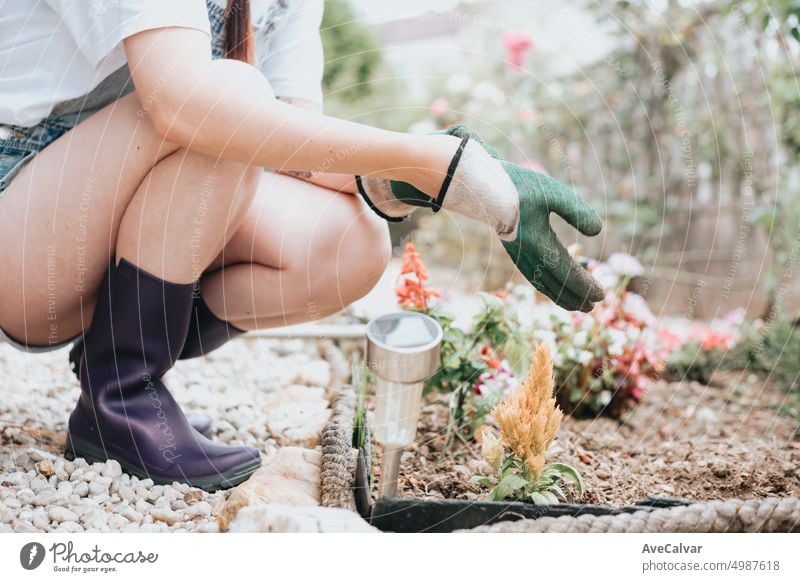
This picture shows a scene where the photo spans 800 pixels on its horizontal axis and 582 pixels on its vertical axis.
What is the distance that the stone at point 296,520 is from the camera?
95cm

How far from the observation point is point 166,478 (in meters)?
1.15

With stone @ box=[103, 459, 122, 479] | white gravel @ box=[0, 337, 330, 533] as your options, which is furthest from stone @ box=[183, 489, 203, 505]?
stone @ box=[103, 459, 122, 479]

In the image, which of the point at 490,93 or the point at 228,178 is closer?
the point at 228,178

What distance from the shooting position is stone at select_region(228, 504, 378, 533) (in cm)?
95

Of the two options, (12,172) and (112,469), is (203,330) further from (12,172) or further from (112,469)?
(12,172)

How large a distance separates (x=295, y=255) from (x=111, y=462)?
1.36ft

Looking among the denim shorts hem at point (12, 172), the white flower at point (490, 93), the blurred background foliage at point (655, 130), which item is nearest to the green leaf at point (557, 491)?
the denim shorts hem at point (12, 172)

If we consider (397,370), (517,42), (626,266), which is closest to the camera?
(397,370)

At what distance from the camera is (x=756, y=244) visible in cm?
261

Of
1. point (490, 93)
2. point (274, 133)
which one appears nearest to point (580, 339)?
point (274, 133)

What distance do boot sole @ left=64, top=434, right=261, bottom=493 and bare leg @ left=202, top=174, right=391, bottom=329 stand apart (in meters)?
0.26

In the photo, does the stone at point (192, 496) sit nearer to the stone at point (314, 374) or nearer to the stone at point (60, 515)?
the stone at point (60, 515)

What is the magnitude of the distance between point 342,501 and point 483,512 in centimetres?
18

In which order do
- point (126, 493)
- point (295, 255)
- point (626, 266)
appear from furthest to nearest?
point (626, 266)
point (295, 255)
point (126, 493)
